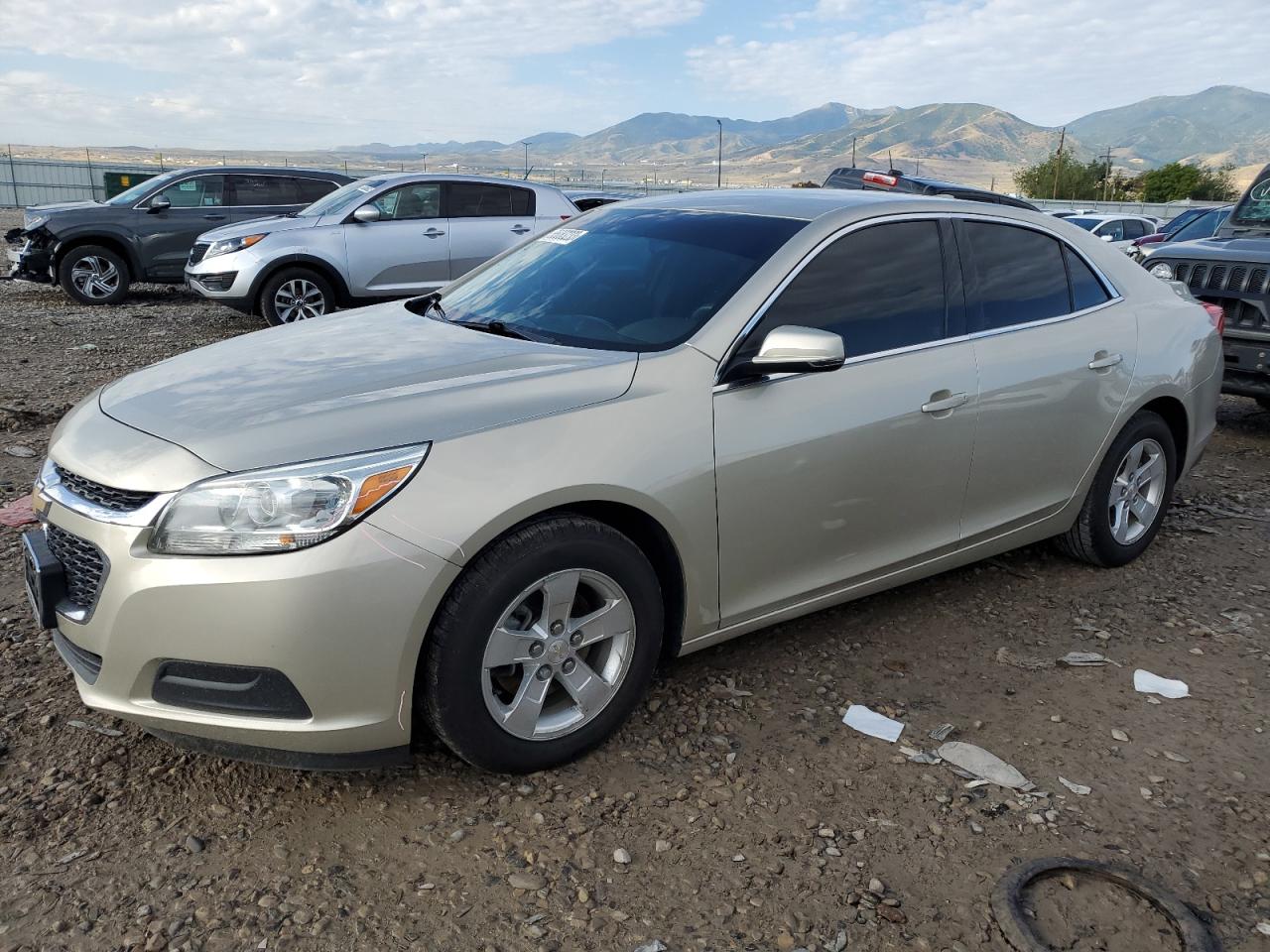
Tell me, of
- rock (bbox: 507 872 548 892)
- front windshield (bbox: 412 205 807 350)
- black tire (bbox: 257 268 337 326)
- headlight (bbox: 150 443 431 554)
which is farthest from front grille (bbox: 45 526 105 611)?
black tire (bbox: 257 268 337 326)

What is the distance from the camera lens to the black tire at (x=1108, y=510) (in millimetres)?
4422

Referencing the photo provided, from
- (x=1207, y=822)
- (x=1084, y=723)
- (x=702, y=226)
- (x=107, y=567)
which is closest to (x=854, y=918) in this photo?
(x=1207, y=822)

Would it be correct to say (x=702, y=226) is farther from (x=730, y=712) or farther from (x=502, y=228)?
(x=502, y=228)

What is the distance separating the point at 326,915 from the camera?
241cm

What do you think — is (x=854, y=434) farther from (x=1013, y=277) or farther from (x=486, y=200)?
(x=486, y=200)

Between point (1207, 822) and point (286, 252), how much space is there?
9.56 metres

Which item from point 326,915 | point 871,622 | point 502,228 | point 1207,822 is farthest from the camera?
point 502,228

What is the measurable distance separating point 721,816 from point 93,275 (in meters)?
12.3

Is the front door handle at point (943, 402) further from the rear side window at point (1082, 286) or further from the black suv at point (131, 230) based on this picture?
the black suv at point (131, 230)

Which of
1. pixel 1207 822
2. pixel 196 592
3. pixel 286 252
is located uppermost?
pixel 286 252

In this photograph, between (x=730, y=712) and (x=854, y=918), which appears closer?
(x=854, y=918)

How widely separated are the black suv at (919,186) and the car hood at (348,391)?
7.13 ft

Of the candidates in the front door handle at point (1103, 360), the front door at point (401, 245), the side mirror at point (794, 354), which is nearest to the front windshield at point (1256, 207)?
the front door handle at point (1103, 360)

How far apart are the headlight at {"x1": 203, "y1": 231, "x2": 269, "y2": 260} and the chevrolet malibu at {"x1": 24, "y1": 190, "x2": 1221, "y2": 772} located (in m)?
6.98
